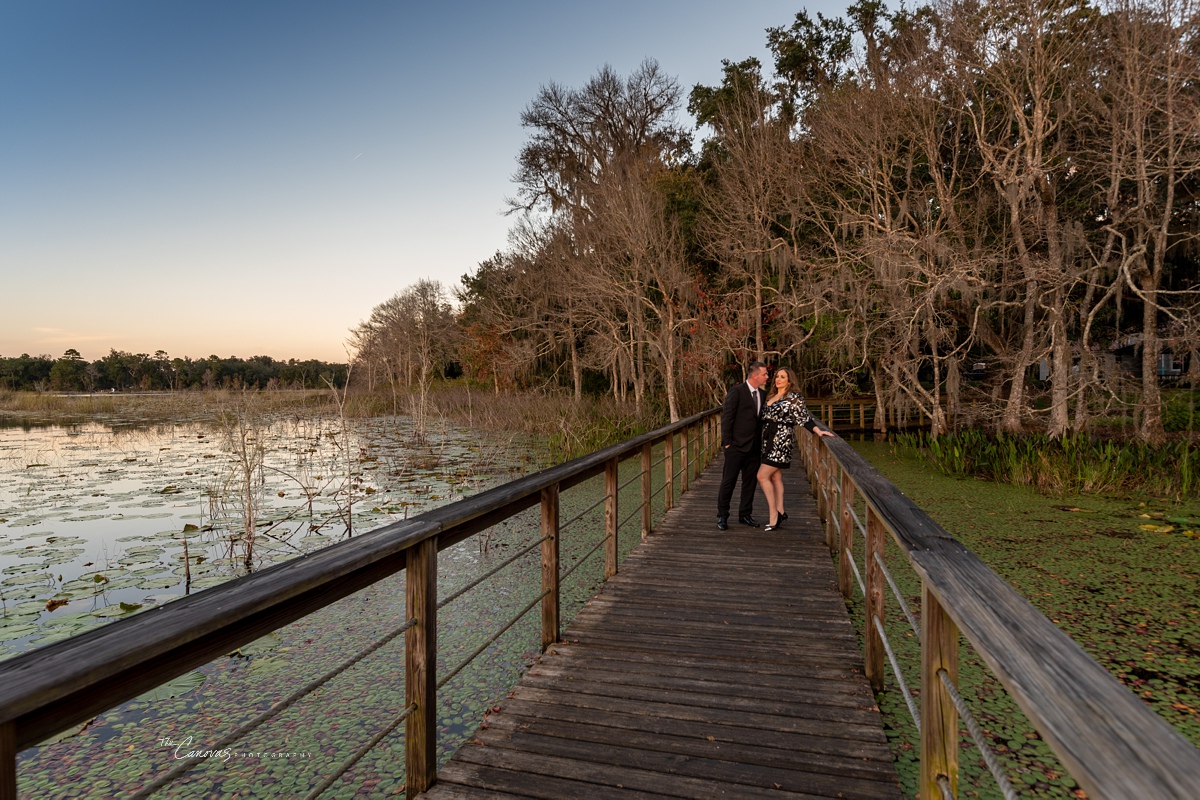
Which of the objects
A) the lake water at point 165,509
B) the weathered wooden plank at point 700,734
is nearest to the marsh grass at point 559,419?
the lake water at point 165,509

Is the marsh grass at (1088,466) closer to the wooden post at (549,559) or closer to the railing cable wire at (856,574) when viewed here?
the railing cable wire at (856,574)

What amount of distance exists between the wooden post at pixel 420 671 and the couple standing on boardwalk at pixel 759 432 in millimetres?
4315

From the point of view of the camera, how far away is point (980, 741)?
4.11ft

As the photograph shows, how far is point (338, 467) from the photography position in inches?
521

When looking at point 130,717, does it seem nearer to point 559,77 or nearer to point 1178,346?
point 1178,346

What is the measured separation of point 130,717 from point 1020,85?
52.0ft

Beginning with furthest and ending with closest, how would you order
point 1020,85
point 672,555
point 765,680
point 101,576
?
point 1020,85 < point 101,576 < point 672,555 < point 765,680

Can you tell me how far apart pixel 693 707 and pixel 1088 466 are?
10.0 m

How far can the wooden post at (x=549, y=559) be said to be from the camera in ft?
10.9

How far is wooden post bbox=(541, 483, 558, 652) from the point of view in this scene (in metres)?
3.31

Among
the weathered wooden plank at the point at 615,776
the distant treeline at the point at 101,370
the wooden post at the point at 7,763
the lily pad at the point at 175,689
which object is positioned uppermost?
the distant treeline at the point at 101,370

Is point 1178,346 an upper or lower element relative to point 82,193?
lower

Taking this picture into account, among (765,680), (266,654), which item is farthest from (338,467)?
(765,680)

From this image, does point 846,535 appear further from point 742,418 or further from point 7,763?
point 7,763
